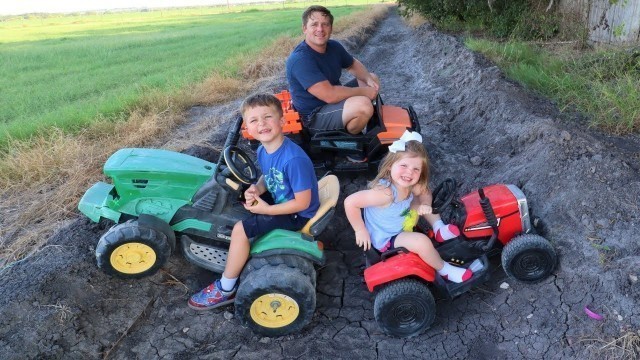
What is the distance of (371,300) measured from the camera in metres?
3.17

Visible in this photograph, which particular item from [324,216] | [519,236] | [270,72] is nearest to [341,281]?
[324,216]

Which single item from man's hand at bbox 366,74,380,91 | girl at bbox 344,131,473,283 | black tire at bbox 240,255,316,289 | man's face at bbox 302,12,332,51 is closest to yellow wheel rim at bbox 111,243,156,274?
black tire at bbox 240,255,316,289

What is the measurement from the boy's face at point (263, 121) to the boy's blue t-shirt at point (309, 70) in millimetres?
1338

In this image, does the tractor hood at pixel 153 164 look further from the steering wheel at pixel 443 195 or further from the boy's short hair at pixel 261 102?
the steering wheel at pixel 443 195

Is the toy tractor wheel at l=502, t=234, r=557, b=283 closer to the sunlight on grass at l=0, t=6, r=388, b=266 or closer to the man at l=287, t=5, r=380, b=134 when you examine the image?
the man at l=287, t=5, r=380, b=134

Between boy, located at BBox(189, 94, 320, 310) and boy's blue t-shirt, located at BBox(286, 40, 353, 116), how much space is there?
1.23 m

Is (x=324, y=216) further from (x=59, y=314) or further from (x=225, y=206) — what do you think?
(x=59, y=314)

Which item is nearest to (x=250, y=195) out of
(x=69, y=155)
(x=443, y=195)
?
(x=443, y=195)

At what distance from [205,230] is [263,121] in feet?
2.91

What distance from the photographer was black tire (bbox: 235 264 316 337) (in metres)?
2.72

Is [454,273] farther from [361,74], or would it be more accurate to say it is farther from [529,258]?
[361,74]

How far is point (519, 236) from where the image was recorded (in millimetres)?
2785

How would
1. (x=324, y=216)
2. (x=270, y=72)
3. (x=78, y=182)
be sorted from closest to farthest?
(x=324, y=216) → (x=78, y=182) → (x=270, y=72)

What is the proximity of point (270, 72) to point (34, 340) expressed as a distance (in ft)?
23.3
